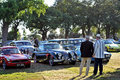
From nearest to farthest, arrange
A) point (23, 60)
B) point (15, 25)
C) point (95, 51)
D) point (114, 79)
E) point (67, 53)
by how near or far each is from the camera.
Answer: point (114, 79)
point (95, 51)
point (23, 60)
point (67, 53)
point (15, 25)

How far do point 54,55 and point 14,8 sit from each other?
675 inches

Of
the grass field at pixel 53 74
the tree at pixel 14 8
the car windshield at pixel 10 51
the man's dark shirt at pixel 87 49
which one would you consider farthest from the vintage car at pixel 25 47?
the man's dark shirt at pixel 87 49

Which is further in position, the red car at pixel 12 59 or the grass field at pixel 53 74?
the red car at pixel 12 59

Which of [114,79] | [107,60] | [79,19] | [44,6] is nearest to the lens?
[114,79]

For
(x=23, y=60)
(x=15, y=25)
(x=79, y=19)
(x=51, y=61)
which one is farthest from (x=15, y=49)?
(x=79, y=19)

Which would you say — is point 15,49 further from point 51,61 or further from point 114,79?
point 114,79

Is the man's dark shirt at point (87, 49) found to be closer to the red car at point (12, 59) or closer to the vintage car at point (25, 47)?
the red car at point (12, 59)

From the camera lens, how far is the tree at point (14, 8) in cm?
2798

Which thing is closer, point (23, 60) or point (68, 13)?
point (23, 60)

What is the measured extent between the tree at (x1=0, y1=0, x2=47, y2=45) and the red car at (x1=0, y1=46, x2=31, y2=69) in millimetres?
15770

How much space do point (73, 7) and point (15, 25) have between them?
16.1 meters

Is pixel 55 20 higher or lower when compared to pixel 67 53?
higher

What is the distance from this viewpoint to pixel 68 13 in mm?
53875

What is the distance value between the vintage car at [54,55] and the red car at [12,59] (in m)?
1.64
